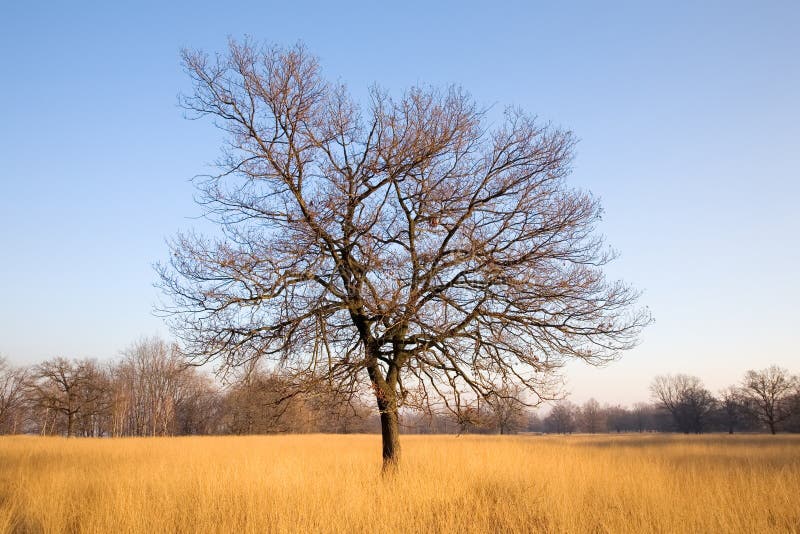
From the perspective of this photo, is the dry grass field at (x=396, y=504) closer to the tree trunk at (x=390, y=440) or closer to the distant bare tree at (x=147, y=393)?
the tree trunk at (x=390, y=440)

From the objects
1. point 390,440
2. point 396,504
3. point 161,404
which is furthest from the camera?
point 161,404

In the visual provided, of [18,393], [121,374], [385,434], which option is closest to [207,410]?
[121,374]

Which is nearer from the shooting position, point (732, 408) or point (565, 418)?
point (732, 408)

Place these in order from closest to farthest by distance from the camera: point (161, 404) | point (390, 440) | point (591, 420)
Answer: point (390, 440) < point (161, 404) < point (591, 420)

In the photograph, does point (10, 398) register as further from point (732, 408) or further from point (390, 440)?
point (732, 408)

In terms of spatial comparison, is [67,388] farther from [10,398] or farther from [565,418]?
[565,418]

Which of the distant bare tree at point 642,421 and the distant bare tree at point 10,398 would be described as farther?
the distant bare tree at point 642,421

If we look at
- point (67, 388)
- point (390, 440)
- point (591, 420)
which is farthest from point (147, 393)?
point (591, 420)

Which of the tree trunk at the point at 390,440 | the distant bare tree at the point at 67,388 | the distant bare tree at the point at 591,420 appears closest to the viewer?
the tree trunk at the point at 390,440

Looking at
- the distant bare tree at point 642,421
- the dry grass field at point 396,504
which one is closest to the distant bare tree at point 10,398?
the dry grass field at point 396,504

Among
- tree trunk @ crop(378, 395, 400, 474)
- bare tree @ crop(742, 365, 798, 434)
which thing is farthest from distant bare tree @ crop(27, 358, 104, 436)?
bare tree @ crop(742, 365, 798, 434)

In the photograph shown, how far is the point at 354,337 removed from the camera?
344 inches

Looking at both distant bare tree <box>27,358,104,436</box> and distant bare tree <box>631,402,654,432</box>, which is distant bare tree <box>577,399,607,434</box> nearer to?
distant bare tree <box>631,402,654,432</box>

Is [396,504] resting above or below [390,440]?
below
